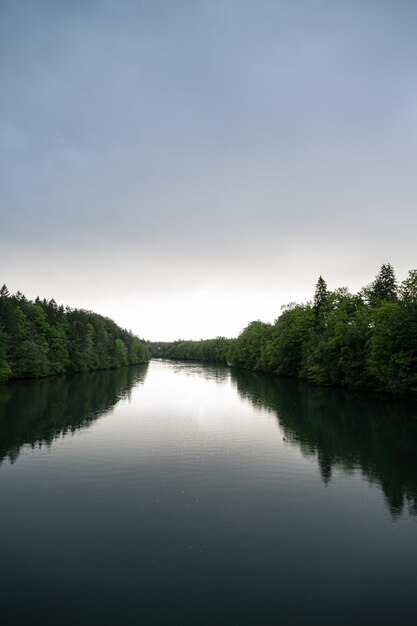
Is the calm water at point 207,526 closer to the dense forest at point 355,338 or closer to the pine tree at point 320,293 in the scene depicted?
the dense forest at point 355,338

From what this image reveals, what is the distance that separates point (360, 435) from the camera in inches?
1334

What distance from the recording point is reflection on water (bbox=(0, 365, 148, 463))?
31.3 m

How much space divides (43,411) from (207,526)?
31621mm

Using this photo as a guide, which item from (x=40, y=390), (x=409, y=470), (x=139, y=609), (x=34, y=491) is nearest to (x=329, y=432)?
(x=409, y=470)

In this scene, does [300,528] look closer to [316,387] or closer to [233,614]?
[233,614]

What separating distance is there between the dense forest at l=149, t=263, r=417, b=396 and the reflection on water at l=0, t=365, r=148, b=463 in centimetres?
3400

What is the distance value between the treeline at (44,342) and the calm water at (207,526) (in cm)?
4140

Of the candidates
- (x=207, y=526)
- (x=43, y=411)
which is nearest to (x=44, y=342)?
(x=43, y=411)

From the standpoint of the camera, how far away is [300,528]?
53.5 feet

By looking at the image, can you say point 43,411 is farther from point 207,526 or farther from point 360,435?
point 207,526

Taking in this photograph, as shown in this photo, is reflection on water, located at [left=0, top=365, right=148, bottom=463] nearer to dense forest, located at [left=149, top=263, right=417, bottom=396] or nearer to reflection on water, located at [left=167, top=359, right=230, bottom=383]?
dense forest, located at [left=149, top=263, right=417, bottom=396]

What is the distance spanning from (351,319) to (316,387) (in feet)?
43.6

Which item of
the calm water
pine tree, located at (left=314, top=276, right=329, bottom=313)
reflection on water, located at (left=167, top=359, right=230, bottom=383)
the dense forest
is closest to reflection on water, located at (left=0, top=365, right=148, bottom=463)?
the calm water

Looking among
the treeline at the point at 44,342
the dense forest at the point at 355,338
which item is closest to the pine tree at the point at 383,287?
the dense forest at the point at 355,338
